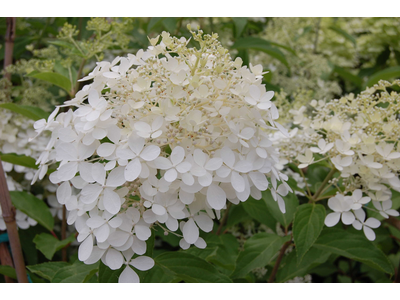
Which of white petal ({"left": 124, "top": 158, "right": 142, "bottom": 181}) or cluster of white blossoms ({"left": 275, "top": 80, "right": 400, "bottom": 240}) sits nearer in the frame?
white petal ({"left": 124, "top": 158, "right": 142, "bottom": 181})

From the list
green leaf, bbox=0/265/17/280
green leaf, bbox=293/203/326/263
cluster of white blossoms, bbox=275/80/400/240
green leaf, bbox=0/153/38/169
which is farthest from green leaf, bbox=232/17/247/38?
green leaf, bbox=0/265/17/280

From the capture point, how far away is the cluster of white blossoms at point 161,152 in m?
0.54

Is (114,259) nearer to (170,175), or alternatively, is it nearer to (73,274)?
(170,175)

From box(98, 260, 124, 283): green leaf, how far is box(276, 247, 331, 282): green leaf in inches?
20.9

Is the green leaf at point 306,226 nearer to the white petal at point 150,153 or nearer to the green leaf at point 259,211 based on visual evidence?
the green leaf at point 259,211

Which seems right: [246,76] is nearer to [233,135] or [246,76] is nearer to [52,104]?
[233,135]

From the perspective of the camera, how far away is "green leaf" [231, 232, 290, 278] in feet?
2.88

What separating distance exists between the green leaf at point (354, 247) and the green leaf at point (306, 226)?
8 cm

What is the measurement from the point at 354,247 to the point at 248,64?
753mm

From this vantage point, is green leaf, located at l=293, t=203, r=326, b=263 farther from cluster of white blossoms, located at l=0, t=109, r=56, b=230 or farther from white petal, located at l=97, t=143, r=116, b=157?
cluster of white blossoms, located at l=0, t=109, r=56, b=230

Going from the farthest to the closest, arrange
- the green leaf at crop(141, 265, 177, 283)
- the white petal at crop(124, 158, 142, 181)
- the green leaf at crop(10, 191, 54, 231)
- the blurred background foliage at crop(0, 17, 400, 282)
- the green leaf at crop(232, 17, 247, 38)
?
the green leaf at crop(232, 17, 247, 38) → the green leaf at crop(10, 191, 54, 231) → the blurred background foliage at crop(0, 17, 400, 282) → the green leaf at crop(141, 265, 177, 283) → the white petal at crop(124, 158, 142, 181)

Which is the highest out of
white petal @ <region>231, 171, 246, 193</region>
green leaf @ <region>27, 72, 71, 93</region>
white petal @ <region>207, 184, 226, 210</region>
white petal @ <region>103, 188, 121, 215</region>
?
white petal @ <region>231, 171, 246, 193</region>

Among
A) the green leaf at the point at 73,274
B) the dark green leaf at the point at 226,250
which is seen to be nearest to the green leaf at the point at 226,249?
the dark green leaf at the point at 226,250

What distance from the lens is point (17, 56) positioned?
141cm
